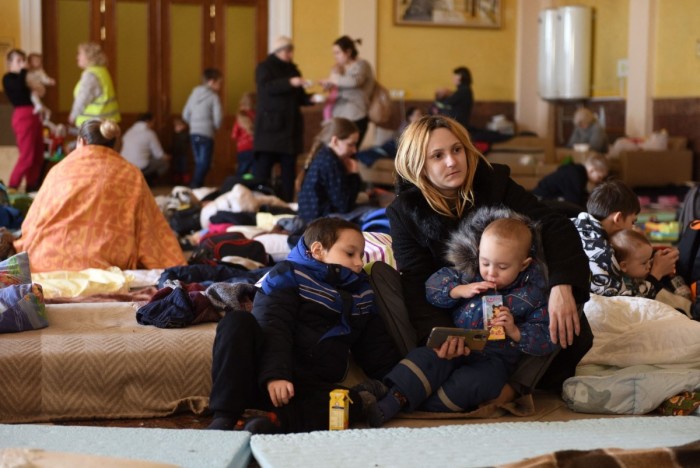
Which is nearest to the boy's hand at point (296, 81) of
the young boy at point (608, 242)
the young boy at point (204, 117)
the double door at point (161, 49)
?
Result: the young boy at point (204, 117)

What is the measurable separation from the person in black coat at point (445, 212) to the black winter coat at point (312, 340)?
146mm

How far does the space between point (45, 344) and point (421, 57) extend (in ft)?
34.4

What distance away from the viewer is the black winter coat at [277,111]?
30.9ft

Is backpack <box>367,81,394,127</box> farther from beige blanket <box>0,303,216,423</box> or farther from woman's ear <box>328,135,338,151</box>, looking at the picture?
beige blanket <box>0,303,216,423</box>

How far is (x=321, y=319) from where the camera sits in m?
3.52

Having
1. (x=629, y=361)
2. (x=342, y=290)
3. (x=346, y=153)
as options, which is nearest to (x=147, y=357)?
(x=342, y=290)

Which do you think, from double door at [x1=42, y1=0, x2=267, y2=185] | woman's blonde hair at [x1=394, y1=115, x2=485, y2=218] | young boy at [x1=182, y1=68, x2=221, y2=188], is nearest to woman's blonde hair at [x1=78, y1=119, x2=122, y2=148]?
woman's blonde hair at [x1=394, y1=115, x2=485, y2=218]

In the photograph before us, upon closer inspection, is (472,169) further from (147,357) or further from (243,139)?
(243,139)

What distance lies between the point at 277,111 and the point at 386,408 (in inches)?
248

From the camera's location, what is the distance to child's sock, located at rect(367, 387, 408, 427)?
3.37 m

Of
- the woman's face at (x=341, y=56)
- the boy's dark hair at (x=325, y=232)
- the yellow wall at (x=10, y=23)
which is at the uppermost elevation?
the yellow wall at (x=10, y=23)

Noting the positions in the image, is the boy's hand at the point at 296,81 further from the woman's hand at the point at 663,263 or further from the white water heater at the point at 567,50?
the woman's hand at the point at 663,263

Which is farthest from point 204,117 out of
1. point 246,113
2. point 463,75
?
point 463,75

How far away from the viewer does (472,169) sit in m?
3.64
